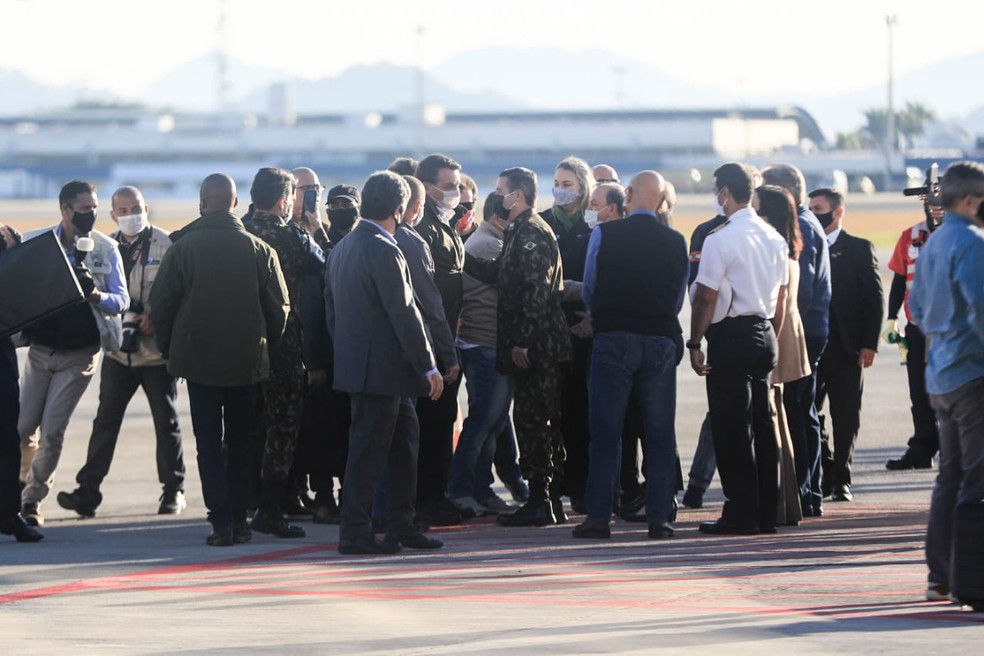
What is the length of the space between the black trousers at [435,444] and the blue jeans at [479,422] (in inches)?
4.5

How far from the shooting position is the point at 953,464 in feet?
22.9

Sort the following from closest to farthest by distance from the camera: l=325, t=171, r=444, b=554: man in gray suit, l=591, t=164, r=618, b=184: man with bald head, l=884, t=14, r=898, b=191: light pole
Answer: l=325, t=171, r=444, b=554: man in gray suit → l=591, t=164, r=618, b=184: man with bald head → l=884, t=14, r=898, b=191: light pole

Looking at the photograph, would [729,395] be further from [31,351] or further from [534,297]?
[31,351]

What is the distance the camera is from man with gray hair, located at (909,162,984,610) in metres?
6.72

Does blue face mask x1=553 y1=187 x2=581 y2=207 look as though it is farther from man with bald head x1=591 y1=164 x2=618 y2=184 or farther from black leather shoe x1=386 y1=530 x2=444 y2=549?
black leather shoe x1=386 y1=530 x2=444 y2=549

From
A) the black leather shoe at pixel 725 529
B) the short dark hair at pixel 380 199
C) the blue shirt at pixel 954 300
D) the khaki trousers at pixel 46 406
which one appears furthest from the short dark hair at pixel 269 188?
the blue shirt at pixel 954 300

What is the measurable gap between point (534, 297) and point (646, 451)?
104cm

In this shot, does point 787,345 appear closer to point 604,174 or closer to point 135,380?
point 604,174

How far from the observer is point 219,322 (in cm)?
891

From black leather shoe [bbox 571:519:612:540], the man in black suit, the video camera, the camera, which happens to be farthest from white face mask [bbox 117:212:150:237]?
the video camera

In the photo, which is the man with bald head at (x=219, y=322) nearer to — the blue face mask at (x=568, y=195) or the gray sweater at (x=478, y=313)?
the gray sweater at (x=478, y=313)

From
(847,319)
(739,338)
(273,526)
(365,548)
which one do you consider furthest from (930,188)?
(273,526)

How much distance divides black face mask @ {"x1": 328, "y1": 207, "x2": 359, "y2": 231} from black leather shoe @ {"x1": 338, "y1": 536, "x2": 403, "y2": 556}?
6.05 feet

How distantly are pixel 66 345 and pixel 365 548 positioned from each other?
2.73 m
